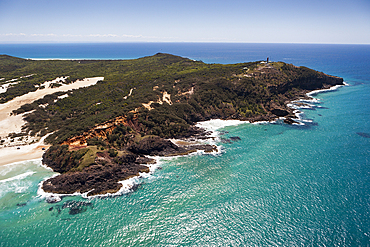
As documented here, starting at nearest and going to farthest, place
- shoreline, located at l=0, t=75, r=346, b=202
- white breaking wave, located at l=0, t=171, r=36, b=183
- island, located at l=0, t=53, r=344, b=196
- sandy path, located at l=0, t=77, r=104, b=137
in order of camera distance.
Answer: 1. shoreline, located at l=0, t=75, r=346, b=202
2. white breaking wave, located at l=0, t=171, r=36, b=183
3. island, located at l=0, t=53, r=344, b=196
4. sandy path, located at l=0, t=77, r=104, b=137

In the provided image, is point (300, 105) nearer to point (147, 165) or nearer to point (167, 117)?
point (167, 117)

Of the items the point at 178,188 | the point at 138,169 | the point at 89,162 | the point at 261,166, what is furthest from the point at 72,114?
the point at 261,166

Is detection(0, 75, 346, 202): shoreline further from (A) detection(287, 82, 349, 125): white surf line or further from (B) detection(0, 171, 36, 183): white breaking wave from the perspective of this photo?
(A) detection(287, 82, 349, 125): white surf line

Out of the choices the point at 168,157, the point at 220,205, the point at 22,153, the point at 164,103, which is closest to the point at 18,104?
the point at 22,153

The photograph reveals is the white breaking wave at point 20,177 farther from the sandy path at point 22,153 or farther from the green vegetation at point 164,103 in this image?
the green vegetation at point 164,103

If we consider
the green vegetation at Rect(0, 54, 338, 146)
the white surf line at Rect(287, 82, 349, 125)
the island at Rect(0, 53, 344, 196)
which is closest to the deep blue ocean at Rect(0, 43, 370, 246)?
the island at Rect(0, 53, 344, 196)

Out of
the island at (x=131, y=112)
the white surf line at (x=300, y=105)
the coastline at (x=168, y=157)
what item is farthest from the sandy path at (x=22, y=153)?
the white surf line at (x=300, y=105)

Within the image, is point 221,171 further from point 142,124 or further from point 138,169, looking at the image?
point 142,124
